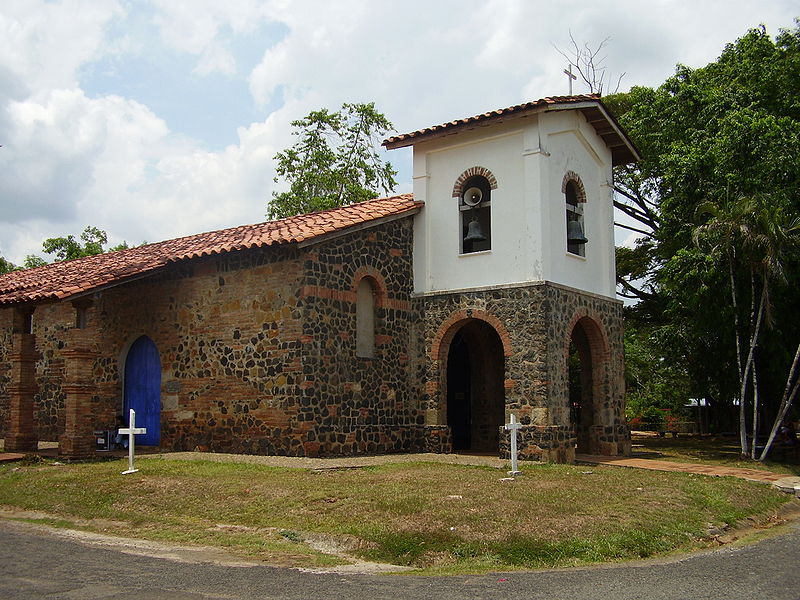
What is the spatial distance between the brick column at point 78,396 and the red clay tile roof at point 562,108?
25.0 feet

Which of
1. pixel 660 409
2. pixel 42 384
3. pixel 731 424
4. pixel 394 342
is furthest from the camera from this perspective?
pixel 660 409

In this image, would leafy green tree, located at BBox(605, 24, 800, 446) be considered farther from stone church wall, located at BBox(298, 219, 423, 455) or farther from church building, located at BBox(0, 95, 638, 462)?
stone church wall, located at BBox(298, 219, 423, 455)

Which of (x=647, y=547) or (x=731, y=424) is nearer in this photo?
(x=647, y=547)

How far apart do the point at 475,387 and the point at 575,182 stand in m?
5.55

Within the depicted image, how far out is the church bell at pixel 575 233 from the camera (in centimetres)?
1653

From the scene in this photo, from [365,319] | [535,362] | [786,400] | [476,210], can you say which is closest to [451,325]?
[365,319]

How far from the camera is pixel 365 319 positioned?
16.5 meters

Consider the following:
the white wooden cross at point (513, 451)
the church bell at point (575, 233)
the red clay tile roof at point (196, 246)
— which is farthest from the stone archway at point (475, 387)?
the white wooden cross at point (513, 451)

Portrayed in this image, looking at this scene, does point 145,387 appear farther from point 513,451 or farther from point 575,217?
point 575,217

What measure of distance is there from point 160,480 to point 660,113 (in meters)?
16.5

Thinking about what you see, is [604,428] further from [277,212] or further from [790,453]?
[277,212]

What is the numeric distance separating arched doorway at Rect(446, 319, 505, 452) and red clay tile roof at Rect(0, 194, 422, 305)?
3812mm

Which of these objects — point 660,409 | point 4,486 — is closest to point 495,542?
point 4,486

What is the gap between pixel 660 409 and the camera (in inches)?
1342
